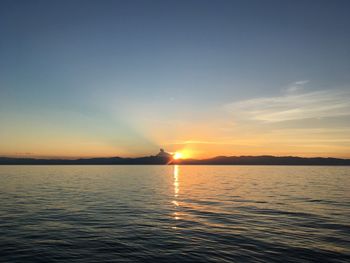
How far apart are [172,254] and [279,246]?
8540 millimetres

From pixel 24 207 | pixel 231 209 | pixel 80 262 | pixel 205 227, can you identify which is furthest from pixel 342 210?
pixel 24 207

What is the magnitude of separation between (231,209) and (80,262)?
26.1 m

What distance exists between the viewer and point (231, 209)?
40312 millimetres

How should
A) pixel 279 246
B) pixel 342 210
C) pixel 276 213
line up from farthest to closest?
pixel 342 210 < pixel 276 213 < pixel 279 246

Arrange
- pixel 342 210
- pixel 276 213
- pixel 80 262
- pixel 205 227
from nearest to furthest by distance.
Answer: pixel 80 262, pixel 205 227, pixel 276 213, pixel 342 210

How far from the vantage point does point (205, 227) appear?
95.2 feet

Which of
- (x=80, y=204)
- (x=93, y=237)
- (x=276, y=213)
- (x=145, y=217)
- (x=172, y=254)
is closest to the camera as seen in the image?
(x=172, y=254)

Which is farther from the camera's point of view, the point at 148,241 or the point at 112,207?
the point at 112,207

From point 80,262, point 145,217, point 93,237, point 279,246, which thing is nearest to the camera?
point 80,262

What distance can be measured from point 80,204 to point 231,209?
22358 millimetres

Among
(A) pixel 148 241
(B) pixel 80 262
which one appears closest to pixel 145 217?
(A) pixel 148 241

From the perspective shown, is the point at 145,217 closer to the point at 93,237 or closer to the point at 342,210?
the point at 93,237

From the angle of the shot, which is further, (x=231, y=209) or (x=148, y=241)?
(x=231, y=209)

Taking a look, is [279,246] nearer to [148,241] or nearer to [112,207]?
[148,241]
